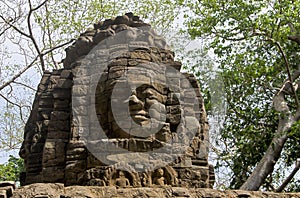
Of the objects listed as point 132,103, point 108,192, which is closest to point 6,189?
point 108,192

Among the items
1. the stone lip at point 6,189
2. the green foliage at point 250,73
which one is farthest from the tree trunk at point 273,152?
the stone lip at point 6,189

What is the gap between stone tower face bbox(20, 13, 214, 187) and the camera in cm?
707

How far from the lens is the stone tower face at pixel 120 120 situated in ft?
23.2

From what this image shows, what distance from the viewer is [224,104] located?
1384 centimetres

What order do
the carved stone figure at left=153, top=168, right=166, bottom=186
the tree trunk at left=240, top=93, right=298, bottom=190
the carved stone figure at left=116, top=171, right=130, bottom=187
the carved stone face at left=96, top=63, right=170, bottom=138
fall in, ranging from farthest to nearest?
the tree trunk at left=240, top=93, right=298, bottom=190 < the carved stone face at left=96, top=63, right=170, bottom=138 < the carved stone figure at left=153, top=168, right=166, bottom=186 < the carved stone figure at left=116, top=171, right=130, bottom=187

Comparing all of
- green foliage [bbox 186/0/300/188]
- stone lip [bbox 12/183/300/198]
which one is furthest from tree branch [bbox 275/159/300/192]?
stone lip [bbox 12/183/300/198]

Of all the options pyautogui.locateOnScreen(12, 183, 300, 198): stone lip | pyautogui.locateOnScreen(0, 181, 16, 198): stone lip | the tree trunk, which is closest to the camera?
pyautogui.locateOnScreen(0, 181, 16, 198): stone lip

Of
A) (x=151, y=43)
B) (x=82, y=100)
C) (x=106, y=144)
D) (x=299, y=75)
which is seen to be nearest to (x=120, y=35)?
(x=151, y=43)

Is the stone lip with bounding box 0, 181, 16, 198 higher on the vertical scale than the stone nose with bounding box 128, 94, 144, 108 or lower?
lower

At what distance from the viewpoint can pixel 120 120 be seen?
7391 millimetres

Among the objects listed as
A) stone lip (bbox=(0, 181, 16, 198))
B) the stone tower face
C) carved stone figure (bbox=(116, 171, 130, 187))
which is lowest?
stone lip (bbox=(0, 181, 16, 198))

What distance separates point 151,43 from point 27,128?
7.83ft

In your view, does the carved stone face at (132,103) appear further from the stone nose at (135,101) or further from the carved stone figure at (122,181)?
the carved stone figure at (122,181)

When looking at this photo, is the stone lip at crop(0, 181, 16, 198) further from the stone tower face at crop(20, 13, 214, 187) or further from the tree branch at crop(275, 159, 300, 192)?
the tree branch at crop(275, 159, 300, 192)
